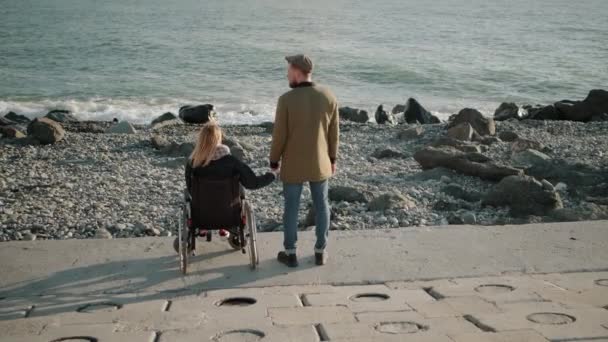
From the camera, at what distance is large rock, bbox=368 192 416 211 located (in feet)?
28.3

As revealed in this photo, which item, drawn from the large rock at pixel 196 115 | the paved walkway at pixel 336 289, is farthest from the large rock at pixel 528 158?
the large rock at pixel 196 115

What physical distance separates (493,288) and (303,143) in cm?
158

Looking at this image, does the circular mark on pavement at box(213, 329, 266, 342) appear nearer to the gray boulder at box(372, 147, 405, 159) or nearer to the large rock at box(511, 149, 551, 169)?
the large rock at box(511, 149, 551, 169)

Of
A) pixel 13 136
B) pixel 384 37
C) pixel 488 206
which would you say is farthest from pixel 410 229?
pixel 384 37

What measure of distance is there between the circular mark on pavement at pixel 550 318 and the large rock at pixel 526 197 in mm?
4003

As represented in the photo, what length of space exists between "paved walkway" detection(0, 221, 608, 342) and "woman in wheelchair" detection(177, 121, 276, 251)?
354mm

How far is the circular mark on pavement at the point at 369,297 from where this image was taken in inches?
195

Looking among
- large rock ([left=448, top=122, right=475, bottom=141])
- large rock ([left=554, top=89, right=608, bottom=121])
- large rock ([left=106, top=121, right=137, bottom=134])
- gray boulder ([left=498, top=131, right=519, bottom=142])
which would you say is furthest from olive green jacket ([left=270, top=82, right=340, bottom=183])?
large rock ([left=554, top=89, right=608, bottom=121])

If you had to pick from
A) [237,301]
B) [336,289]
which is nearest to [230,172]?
[237,301]

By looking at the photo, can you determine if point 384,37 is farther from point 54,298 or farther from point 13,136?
point 54,298

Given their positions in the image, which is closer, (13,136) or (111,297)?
(111,297)

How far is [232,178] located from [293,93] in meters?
0.73

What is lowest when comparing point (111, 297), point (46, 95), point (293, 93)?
point (46, 95)

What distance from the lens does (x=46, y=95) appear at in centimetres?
2847
